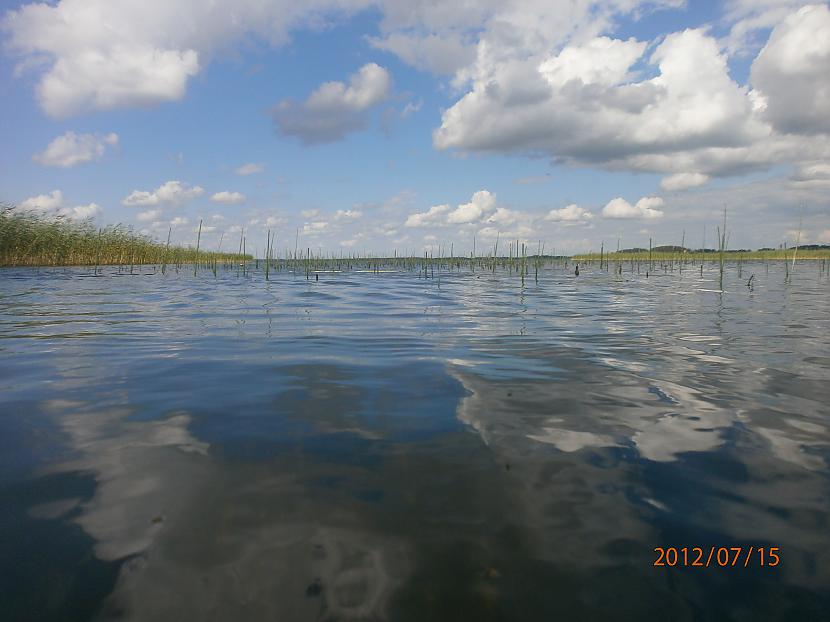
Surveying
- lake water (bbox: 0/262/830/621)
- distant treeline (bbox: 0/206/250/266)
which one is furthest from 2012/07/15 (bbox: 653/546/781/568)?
distant treeline (bbox: 0/206/250/266)

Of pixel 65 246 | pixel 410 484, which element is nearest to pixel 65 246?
pixel 65 246

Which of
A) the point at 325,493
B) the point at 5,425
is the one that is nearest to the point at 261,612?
the point at 325,493

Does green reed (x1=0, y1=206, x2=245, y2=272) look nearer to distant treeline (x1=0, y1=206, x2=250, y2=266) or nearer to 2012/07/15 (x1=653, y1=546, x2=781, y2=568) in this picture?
distant treeline (x1=0, y1=206, x2=250, y2=266)

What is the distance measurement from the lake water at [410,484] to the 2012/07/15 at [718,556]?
27 mm

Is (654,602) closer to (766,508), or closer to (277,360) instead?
(766,508)

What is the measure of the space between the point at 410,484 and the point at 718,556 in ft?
4.93

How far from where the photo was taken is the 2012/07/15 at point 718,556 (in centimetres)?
213

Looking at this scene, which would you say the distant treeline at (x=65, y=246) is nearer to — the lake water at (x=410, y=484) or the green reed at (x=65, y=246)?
the green reed at (x=65, y=246)

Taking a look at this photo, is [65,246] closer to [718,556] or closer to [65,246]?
[65,246]

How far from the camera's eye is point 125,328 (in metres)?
8.46

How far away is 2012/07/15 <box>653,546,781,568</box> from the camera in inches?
83.9

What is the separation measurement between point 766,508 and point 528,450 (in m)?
1.30

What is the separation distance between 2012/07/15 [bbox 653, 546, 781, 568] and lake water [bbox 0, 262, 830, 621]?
27 mm

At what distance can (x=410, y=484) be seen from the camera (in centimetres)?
277
